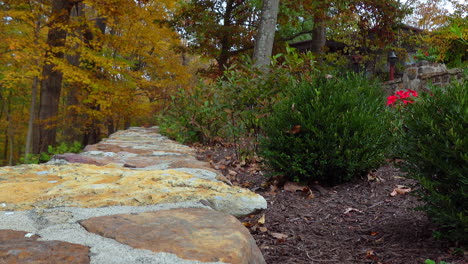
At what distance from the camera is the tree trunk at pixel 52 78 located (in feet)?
26.0

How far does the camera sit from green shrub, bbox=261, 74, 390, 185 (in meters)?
2.82

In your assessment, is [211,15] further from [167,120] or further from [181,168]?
[181,168]

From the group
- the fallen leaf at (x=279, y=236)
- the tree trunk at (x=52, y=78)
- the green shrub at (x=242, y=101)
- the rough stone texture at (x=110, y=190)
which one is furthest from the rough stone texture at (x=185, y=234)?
the tree trunk at (x=52, y=78)

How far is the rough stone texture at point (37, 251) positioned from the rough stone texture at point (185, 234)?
0.14 m

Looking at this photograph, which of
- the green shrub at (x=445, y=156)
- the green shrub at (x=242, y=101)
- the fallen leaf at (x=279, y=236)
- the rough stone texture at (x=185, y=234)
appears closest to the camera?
the rough stone texture at (x=185, y=234)

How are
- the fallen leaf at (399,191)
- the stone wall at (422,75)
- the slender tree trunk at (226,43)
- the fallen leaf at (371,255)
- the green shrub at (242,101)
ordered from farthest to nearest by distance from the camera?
the slender tree trunk at (226,43)
the stone wall at (422,75)
the green shrub at (242,101)
the fallen leaf at (399,191)
the fallen leaf at (371,255)

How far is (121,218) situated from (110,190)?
487mm

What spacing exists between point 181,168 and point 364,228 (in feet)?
4.42

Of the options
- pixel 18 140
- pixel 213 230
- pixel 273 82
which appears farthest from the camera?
pixel 18 140

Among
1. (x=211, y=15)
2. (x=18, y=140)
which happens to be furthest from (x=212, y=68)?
(x=18, y=140)

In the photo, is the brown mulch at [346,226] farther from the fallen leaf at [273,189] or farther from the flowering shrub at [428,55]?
the flowering shrub at [428,55]

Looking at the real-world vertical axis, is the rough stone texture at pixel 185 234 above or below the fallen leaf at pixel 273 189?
above

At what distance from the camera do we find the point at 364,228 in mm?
2146

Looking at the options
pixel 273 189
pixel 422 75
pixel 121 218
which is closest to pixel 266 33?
pixel 273 189
